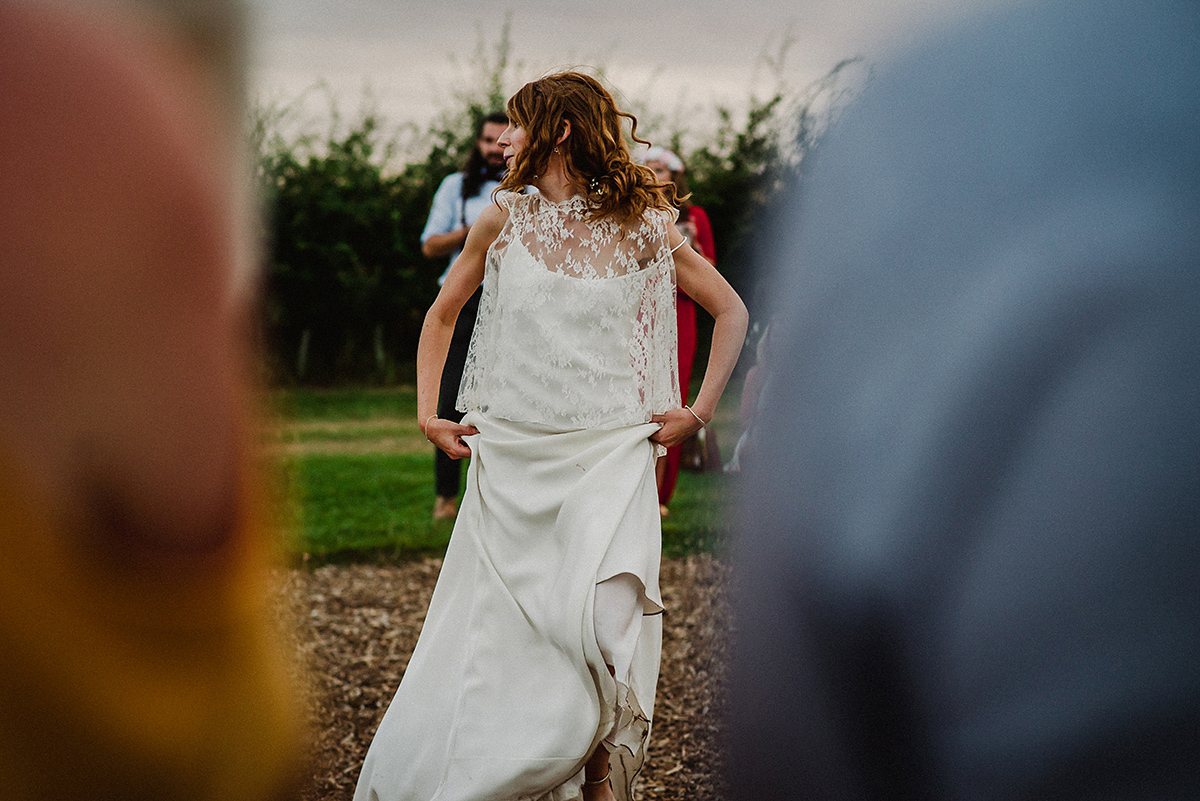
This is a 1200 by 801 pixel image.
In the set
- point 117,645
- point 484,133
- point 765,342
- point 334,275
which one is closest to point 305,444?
point 334,275

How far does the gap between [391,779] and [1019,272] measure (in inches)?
68.2

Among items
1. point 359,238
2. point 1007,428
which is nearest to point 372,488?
point 359,238

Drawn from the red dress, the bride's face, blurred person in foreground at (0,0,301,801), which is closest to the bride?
the bride's face

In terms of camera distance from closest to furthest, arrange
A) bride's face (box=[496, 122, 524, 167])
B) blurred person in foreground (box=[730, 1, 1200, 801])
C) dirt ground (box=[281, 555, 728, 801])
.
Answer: blurred person in foreground (box=[730, 1, 1200, 801]) → bride's face (box=[496, 122, 524, 167]) → dirt ground (box=[281, 555, 728, 801])

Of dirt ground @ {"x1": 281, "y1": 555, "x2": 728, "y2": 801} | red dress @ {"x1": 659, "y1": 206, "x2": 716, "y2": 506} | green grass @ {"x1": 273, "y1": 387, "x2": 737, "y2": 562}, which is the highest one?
red dress @ {"x1": 659, "y1": 206, "x2": 716, "y2": 506}

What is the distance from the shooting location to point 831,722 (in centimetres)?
250

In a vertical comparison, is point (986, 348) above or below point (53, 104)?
below

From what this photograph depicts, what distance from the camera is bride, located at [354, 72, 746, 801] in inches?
102

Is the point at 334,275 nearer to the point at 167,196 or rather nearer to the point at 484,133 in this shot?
the point at 484,133

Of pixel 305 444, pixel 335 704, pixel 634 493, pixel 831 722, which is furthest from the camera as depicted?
pixel 305 444

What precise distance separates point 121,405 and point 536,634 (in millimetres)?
1118

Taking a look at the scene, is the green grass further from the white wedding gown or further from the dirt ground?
the white wedding gown
